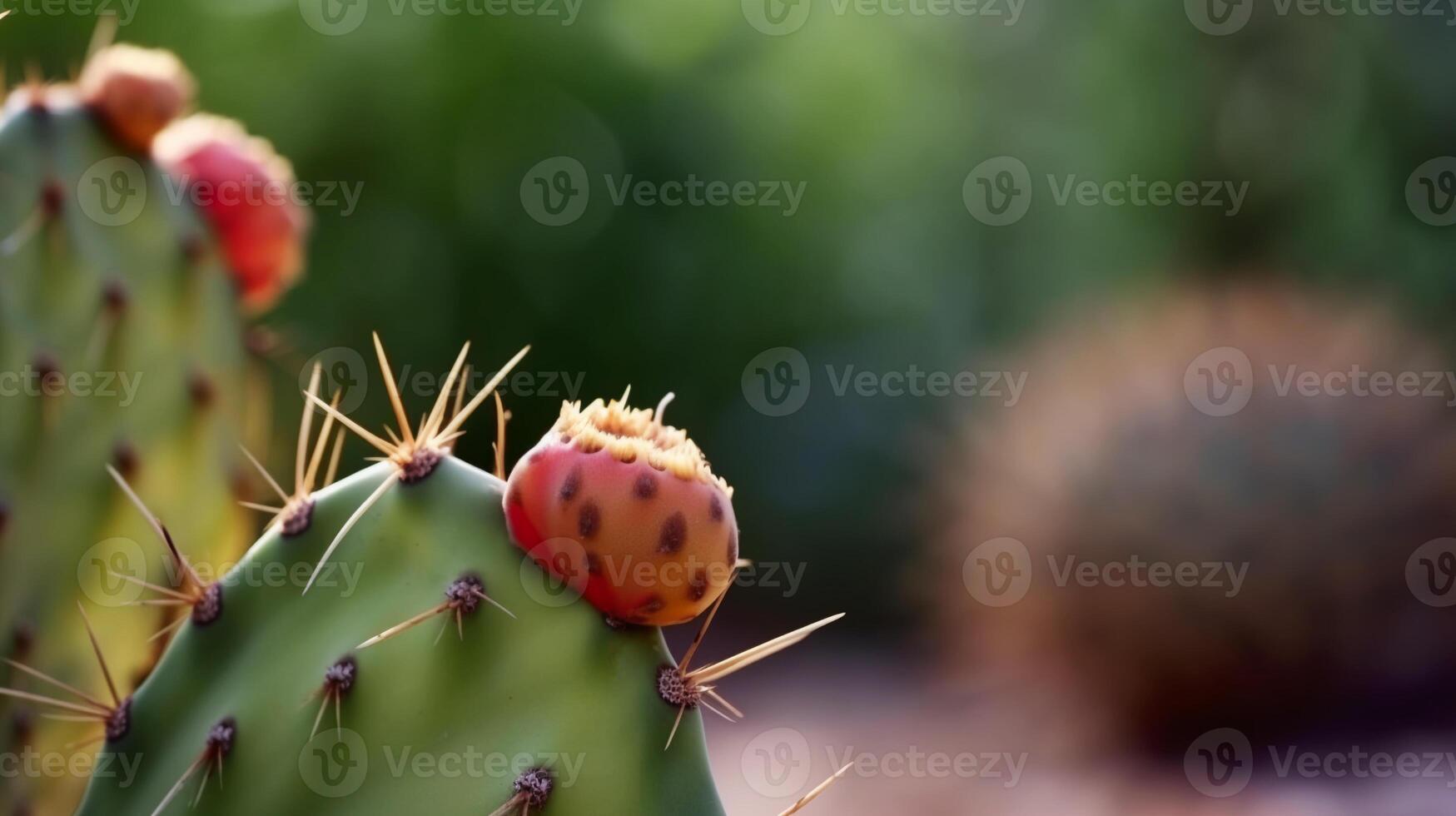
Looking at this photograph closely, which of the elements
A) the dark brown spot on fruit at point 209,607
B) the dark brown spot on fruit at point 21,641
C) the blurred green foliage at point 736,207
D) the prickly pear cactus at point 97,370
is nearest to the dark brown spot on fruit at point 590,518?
the dark brown spot on fruit at point 209,607

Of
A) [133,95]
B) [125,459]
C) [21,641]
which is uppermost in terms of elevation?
[133,95]

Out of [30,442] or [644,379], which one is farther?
[644,379]

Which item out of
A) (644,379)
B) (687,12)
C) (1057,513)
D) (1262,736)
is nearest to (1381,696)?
(1262,736)

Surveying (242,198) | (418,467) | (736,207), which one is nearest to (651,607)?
(418,467)

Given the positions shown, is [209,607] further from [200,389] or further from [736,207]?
[736,207]

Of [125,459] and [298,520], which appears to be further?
[125,459]

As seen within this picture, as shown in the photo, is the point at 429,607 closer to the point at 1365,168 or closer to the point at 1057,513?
the point at 1057,513

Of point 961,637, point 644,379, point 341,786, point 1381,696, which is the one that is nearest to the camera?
point 341,786
